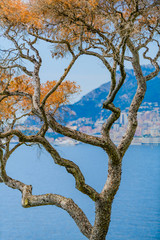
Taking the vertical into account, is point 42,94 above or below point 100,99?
below

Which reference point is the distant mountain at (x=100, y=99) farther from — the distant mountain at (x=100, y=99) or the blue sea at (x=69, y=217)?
the blue sea at (x=69, y=217)

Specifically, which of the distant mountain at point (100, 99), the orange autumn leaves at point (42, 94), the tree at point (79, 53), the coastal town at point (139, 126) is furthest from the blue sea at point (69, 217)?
the distant mountain at point (100, 99)

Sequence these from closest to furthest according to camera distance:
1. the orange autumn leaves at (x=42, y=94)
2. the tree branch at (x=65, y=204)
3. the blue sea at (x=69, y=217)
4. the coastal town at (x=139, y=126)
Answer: the tree branch at (x=65, y=204) → the orange autumn leaves at (x=42, y=94) → the blue sea at (x=69, y=217) → the coastal town at (x=139, y=126)

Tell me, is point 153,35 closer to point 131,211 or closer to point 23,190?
point 23,190

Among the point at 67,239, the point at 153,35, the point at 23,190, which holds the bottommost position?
the point at 23,190

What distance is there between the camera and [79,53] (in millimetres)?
5285

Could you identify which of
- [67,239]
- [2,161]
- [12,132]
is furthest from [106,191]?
[67,239]

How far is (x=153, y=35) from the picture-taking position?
655cm

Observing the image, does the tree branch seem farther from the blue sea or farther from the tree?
the blue sea

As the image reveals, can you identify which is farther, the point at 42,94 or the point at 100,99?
the point at 100,99

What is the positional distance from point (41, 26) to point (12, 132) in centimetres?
199

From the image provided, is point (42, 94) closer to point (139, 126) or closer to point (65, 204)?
→ point (65, 204)

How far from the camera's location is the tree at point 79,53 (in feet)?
16.9

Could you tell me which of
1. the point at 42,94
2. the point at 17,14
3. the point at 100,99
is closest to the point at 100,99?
the point at 100,99
